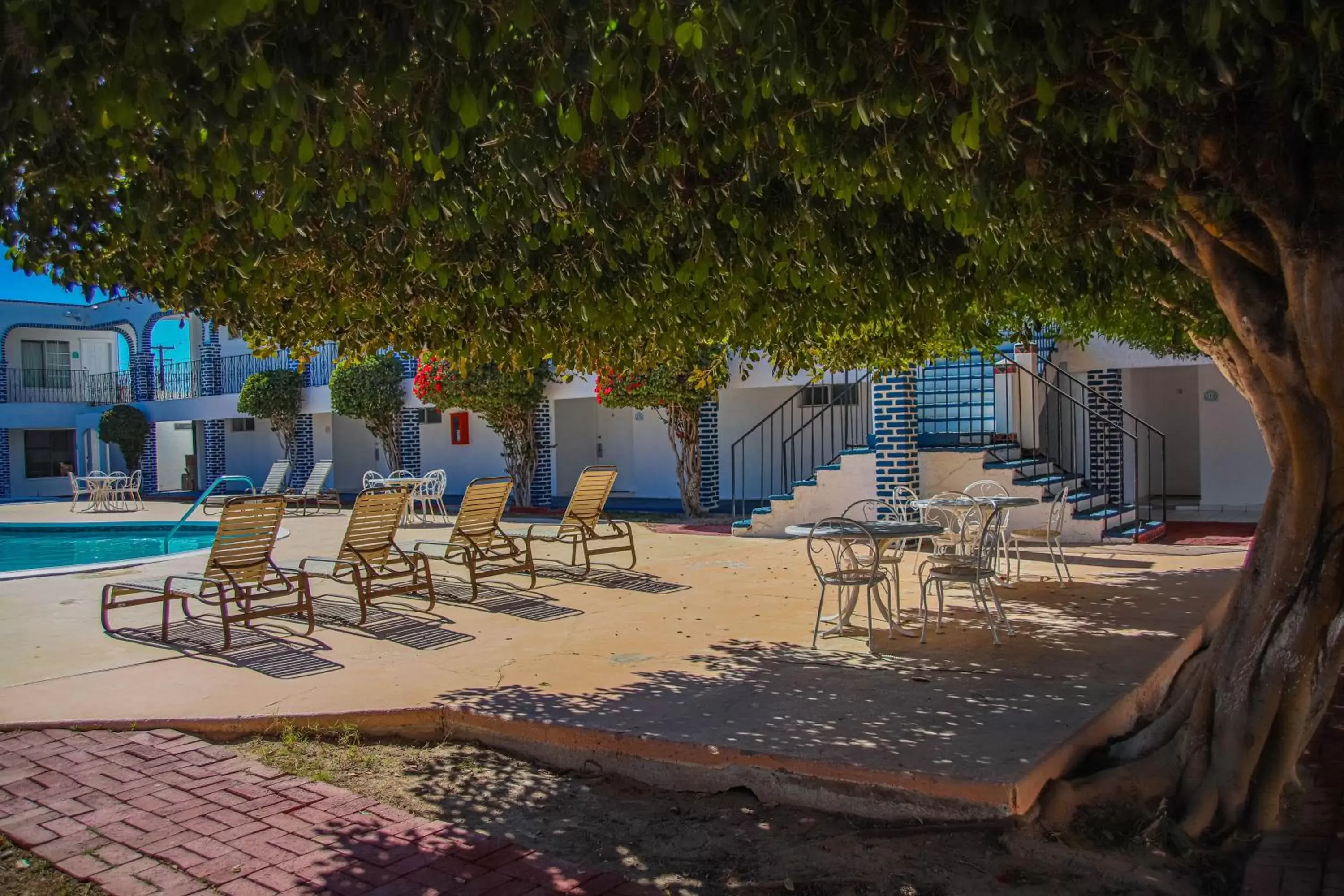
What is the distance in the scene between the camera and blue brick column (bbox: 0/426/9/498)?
1150 inches

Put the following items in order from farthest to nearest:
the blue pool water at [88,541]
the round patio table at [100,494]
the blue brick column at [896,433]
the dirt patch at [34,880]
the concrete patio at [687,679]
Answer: the round patio table at [100,494] < the blue pool water at [88,541] < the blue brick column at [896,433] < the concrete patio at [687,679] < the dirt patch at [34,880]

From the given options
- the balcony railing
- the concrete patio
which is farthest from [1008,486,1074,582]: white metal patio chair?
the balcony railing

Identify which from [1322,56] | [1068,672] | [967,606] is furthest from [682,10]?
[967,606]

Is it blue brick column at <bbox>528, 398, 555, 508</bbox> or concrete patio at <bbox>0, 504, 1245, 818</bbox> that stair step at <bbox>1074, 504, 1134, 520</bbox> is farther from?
blue brick column at <bbox>528, 398, 555, 508</bbox>

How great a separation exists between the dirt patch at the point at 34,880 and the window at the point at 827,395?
12.5 meters

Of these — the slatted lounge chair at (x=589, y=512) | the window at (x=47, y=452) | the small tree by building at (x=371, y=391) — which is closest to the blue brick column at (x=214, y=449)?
the window at (x=47, y=452)

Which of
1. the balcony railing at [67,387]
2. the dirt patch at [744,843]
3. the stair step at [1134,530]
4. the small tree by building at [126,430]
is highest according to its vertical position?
the balcony railing at [67,387]

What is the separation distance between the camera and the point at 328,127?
3.33 meters

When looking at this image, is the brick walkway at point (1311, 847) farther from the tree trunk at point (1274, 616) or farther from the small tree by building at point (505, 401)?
the small tree by building at point (505, 401)

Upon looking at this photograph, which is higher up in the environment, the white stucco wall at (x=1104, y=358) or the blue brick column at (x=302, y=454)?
the white stucco wall at (x=1104, y=358)

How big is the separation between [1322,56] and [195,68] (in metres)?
3.25

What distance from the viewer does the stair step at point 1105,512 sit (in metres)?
11.8

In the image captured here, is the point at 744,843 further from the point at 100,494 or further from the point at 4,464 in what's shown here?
the point at 4,464

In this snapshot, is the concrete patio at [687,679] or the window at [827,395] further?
the window at [827,395]
